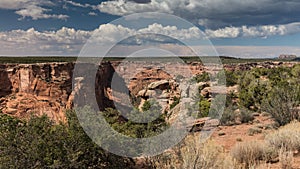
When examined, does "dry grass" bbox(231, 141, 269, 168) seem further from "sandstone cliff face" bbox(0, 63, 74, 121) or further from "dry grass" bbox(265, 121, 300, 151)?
"sandstone cliff face" bbox(0, 63, 74, 121)

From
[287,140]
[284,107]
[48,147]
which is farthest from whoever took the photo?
[284,107]

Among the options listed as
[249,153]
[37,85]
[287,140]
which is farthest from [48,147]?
[37,85]

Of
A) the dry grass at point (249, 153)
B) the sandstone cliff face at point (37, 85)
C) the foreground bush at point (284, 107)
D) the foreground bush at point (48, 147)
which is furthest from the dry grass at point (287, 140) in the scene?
the sandstone cliff face at point (37, 85)

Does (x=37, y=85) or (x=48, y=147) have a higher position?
(x=48, y=147)

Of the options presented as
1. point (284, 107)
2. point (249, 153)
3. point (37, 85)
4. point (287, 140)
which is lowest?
point (37, 85)

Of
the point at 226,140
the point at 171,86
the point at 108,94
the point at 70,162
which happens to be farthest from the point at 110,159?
the point at 108,94

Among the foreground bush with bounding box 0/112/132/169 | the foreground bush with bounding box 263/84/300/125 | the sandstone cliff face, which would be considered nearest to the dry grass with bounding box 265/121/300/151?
the foreground bush with bounding box 0/112/132/169

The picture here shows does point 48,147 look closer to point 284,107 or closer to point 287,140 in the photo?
point 287,140

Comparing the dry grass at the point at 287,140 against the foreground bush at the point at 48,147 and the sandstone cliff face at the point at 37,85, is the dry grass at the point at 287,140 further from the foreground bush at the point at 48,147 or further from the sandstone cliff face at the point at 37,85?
the sandstone cliff face at the point at 37,85

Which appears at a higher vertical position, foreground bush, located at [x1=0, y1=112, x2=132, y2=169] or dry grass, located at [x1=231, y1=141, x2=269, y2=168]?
foreground bush, located at [x1=0, y1=112, x2=132, y2=169]

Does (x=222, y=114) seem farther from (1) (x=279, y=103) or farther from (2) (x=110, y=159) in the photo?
(2) (x=110, y=159)

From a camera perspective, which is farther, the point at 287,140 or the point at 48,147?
the point at 287,140

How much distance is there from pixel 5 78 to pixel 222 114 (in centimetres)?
3033

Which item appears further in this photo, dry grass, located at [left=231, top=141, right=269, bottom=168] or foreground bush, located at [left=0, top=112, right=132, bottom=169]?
dry grass, located at [left=231, top=141, right=269, bottom=168]
